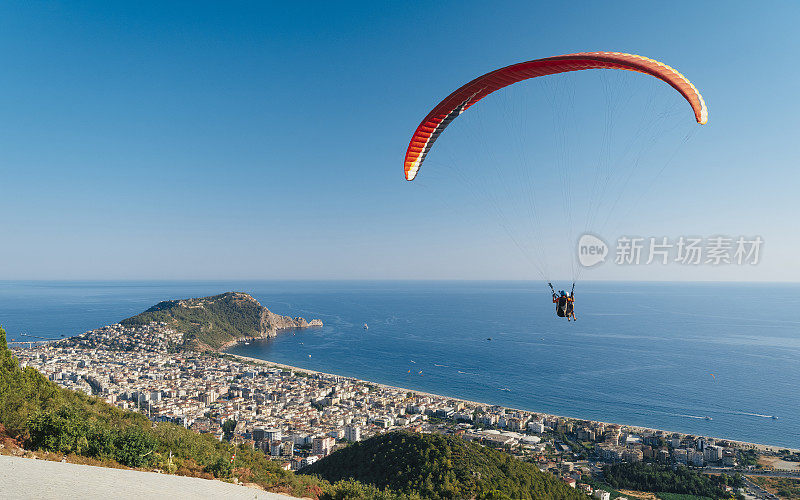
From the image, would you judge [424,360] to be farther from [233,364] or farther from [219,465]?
[219,465]

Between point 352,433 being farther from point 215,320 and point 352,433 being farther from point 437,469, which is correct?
point 215,320

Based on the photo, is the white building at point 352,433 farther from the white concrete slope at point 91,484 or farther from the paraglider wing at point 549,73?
the paraglider wing at point 549,73

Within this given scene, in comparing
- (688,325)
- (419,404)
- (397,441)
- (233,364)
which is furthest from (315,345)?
(688,325)

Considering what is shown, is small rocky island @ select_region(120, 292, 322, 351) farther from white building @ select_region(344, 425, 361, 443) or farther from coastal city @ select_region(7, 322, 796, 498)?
white building @ select_region(344, 425, 361, 443)

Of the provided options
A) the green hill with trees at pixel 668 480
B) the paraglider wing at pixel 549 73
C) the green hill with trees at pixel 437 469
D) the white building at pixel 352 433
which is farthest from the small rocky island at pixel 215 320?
the paraglider wing at pixel 549 73

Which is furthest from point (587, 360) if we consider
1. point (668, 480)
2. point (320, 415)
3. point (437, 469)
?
point (437, 469)

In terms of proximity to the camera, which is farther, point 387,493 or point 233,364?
point 233,364

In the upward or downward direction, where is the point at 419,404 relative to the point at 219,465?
downward
